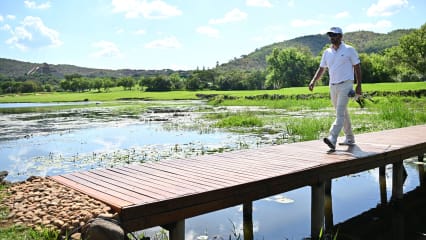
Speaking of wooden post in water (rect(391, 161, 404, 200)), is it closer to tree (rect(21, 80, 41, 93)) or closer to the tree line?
the tree line

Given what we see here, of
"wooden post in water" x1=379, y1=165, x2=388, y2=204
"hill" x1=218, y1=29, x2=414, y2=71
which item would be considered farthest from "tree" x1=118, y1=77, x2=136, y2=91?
"wooden post in water" x1=379, y1=165, x2=388, y2=204

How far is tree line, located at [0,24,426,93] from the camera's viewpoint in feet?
215

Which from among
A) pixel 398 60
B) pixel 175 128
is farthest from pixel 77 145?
pixel 398 60

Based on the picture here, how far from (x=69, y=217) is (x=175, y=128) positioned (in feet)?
59.3

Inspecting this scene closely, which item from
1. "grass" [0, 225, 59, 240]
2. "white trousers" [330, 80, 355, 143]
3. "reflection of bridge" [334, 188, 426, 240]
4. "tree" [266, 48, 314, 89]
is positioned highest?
"tree" [266, 48, 314, 89]

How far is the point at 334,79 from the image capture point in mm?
7926

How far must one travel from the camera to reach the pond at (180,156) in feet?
27.0

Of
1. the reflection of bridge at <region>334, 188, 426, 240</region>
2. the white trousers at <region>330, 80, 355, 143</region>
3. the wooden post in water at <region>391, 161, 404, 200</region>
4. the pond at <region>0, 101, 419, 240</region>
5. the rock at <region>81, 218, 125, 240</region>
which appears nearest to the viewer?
the rock at <region>81, 218, 125, 240</region>

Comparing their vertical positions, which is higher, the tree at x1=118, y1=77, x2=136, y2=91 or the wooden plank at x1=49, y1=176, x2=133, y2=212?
the tree at x1=118, y1=77, x2=136, y2=91

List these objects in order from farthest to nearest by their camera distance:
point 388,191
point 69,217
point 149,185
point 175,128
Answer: point 175,128 → point 388,191 → point 149,185 → point 69,217

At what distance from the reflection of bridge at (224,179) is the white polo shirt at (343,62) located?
4.68 feet

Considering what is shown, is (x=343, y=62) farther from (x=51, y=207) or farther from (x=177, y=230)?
(x=51, y=207)

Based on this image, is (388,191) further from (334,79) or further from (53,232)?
(53,232)

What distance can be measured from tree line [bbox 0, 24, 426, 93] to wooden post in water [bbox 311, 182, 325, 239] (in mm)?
63530
